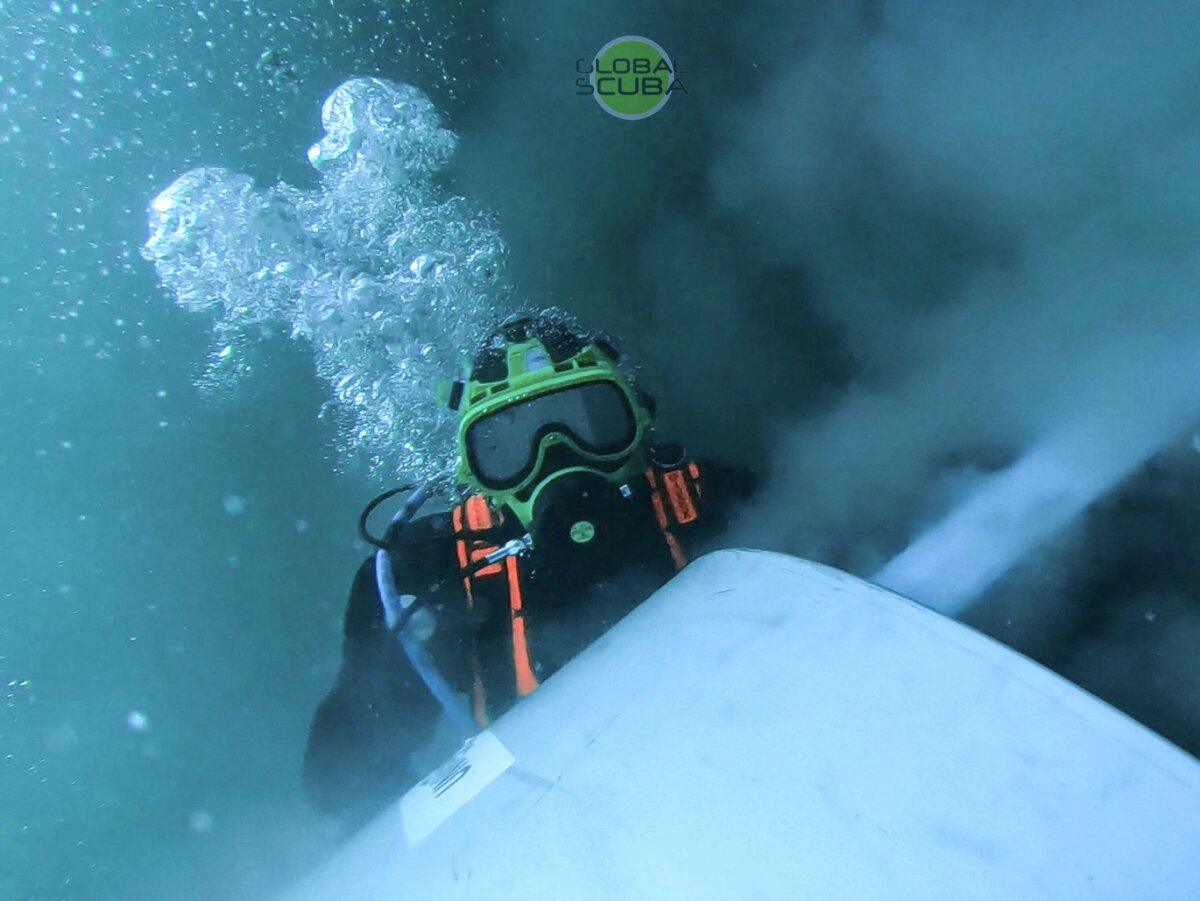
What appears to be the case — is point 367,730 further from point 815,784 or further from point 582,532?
point 815,784

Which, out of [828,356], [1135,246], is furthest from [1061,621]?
[828,356]

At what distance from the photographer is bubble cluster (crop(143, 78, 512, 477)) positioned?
3.58 m

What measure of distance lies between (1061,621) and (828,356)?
5.75 feet

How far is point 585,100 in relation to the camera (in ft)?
10.2

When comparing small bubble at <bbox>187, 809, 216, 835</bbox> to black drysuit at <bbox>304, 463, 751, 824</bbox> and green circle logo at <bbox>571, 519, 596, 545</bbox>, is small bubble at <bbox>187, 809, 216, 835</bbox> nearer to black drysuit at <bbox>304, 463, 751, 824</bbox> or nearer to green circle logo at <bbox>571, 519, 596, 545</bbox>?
black drysuit at <bbox>304, 463, 751, 824</bbox>

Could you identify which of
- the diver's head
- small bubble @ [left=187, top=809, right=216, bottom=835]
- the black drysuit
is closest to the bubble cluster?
the diver's head

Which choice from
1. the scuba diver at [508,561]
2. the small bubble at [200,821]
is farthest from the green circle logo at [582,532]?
the small bubble at [200,821]

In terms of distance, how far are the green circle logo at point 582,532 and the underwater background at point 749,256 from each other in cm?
77

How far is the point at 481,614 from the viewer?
180 cm

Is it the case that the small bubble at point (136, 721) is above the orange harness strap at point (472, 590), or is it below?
below

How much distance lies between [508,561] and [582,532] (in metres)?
0.19

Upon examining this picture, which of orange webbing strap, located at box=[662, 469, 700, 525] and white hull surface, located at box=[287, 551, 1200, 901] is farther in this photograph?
Answer: orange webbing strap, located at box=[662, 469, 700, 525]

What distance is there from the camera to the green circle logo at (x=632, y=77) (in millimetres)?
3020

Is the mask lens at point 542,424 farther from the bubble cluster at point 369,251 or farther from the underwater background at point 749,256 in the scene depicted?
the bubble cluster at point 369,251
